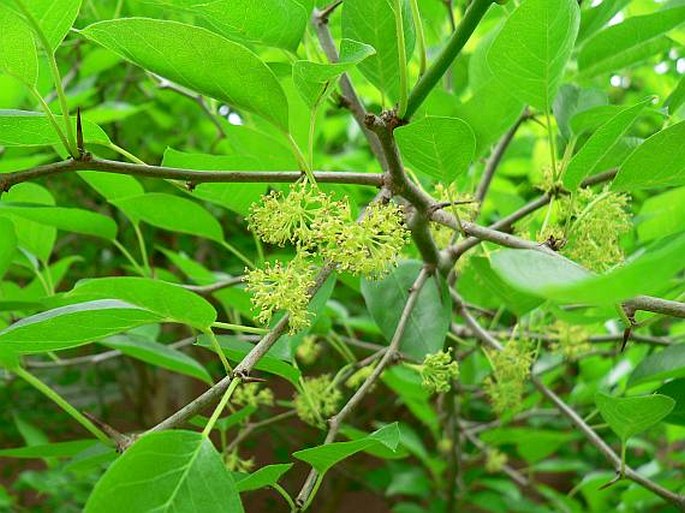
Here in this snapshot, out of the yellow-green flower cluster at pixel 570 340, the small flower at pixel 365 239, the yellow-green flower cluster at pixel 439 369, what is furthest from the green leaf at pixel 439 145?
the yellow-green flower cluster at pixel 570 340

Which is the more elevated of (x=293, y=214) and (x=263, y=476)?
(x=293, y=214)

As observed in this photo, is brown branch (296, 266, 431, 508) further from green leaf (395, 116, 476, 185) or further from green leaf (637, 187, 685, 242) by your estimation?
green leaf (637, 187, 685, 242)

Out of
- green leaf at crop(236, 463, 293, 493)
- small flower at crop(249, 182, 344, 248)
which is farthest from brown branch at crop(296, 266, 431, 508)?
small flower at crop(249, 182, 344, 248)

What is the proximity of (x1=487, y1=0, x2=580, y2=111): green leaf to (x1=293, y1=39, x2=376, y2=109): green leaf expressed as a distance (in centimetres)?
12

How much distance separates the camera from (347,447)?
0.49m

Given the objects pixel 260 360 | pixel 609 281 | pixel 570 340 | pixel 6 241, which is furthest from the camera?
pixel 570 340

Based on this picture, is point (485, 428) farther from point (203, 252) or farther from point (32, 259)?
point (32, 259)

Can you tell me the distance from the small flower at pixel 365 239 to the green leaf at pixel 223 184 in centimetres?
13

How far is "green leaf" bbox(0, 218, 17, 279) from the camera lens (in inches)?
23.9

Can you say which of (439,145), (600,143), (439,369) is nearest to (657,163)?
(600,143)

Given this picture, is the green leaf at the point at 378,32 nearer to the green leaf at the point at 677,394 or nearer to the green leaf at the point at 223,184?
the green leaf at the point at 223,184

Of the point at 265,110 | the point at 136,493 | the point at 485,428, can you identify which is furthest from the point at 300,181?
the point at 485,428

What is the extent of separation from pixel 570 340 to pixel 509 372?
0.37 feet

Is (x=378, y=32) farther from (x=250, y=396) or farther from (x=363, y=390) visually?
(x=250, y=396)
